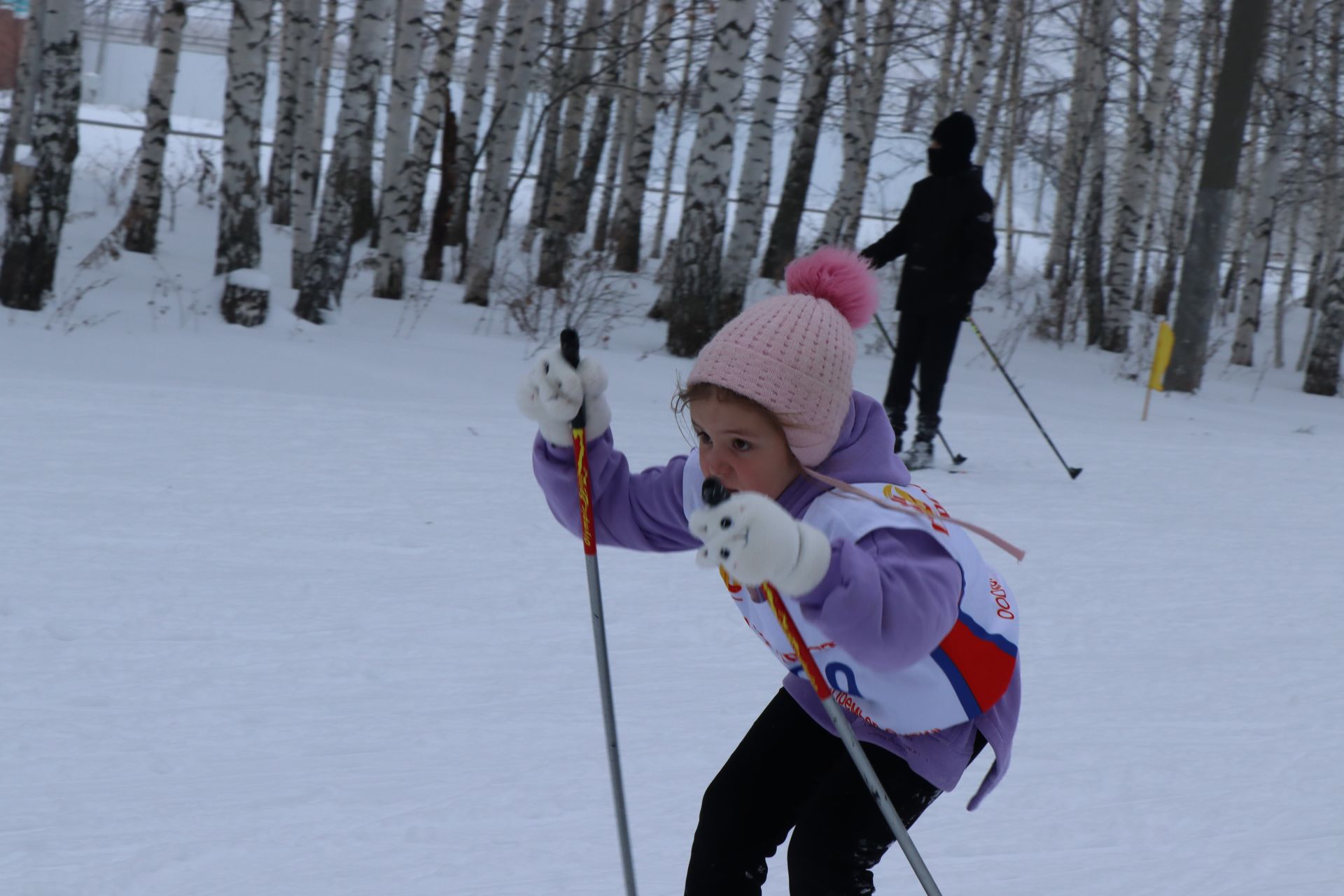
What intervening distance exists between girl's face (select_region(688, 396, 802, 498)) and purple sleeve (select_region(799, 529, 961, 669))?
0.74ft

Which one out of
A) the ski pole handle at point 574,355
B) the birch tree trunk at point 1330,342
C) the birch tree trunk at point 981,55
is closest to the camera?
the ski pole handle at point 574,355

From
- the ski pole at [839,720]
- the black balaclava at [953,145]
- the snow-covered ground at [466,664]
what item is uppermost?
the black balaclava at [953,145]

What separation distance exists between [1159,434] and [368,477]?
21.1 feet

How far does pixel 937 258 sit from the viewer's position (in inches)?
273

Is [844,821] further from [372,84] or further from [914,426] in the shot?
[372,84]

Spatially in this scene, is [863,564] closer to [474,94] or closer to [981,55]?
[474,94]

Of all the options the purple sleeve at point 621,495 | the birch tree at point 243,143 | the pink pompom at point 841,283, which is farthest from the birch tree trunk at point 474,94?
the pink pompom at point 841,283

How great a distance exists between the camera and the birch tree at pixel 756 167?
11.3m

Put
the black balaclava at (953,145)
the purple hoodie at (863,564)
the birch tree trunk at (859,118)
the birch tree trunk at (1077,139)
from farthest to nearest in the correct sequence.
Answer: the birch tree trunk at (1077,139), the birch tree trunk at (859,118), the black balaclava at (953,145), the purple hoodie at (863,564)

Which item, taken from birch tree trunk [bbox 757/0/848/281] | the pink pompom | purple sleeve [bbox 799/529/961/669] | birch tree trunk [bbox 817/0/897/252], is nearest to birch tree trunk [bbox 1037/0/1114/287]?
birch tree trunk [bbox 817/0/897/252]

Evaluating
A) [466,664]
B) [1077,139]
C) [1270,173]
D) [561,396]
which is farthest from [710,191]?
[1077,139]

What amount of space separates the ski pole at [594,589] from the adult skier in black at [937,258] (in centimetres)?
445

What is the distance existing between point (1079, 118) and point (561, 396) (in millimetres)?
20197

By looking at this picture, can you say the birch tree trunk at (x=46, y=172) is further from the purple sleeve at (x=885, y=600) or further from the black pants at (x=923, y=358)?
the purple sleeve at (x=885, y=600)
